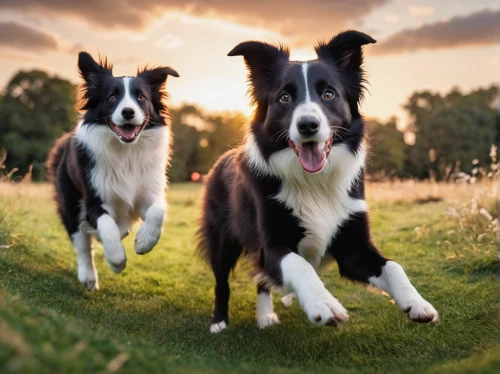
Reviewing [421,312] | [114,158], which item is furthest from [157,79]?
[421,312]

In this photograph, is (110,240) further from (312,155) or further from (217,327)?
(312,155)

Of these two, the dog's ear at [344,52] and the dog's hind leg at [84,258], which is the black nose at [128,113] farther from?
the dog's ear at [344,52]

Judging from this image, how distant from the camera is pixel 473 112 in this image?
46688mm

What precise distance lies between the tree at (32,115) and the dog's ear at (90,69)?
3088 centimetres

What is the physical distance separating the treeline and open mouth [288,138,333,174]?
3150 cm

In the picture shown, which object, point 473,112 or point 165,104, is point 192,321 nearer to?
point 165,104

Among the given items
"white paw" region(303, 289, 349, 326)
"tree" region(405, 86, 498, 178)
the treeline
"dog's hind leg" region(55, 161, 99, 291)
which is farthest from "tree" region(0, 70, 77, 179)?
"white paw" region(303, 289, 349, 326)

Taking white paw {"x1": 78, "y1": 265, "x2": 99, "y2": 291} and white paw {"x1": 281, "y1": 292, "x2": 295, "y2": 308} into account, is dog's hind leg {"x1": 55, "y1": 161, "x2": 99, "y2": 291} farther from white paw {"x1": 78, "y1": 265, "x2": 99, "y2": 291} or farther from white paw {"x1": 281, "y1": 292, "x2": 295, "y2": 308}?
white paw {"x1": 281, "y1": 292, "x2": 295, "y2": 308}

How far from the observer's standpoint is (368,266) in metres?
4.94

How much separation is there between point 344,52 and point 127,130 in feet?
8.95

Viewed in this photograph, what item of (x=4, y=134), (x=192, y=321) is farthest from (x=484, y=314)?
(x=4, y=134)

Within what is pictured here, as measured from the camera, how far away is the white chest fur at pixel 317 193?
5035 mm

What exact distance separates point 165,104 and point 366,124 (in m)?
2.99

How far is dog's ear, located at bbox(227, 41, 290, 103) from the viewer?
533 cm
